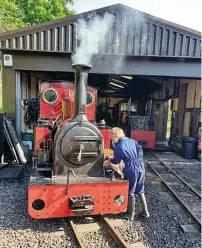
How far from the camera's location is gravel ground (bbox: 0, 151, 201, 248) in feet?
9.20

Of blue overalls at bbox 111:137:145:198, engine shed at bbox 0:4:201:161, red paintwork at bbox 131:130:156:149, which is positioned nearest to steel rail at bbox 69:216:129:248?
blue overalls at bbox 111:137:145:198

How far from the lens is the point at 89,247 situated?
2.69 meters

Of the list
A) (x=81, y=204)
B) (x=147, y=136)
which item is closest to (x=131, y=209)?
(x=81, y=204)

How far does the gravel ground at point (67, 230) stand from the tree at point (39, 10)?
59.7 ft

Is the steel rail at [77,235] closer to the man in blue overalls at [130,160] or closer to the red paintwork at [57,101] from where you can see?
the man in blue overalls at [130,160]

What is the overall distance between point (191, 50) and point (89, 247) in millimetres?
6036

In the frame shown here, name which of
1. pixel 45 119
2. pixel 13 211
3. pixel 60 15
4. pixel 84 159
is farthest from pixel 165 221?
pixel 60 15

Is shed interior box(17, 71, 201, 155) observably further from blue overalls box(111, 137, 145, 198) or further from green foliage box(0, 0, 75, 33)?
green foliage box(0, 0, 75, 33)

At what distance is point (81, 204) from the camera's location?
2.93 m

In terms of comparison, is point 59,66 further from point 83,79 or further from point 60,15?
point 60,15

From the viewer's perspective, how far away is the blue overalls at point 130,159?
3.24 m

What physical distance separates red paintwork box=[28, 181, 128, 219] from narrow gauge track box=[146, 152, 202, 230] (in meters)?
1.35

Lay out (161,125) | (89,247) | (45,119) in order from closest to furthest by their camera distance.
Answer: (89,247) → (45,119) → (161,125)

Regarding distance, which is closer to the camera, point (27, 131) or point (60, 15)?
point (27, 131)
